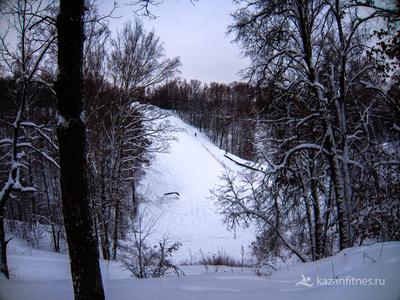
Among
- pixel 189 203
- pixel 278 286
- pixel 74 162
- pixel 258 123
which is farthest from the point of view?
pixel 189 203

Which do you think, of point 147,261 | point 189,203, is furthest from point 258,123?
point 189,203

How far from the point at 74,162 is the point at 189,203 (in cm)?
2258

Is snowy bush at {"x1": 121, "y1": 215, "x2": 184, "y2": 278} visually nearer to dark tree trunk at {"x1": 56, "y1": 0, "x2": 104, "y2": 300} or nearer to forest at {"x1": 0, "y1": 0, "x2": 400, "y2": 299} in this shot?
forest at {"x1": 0, "y1": 0, "x2": 400, "y2": 299}

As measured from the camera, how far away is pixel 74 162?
101 inches

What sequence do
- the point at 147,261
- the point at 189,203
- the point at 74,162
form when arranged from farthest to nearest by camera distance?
the point at 189,203 → the point at 147,261 → the point at 74,162

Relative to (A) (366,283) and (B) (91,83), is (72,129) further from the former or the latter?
(B) (91,83)

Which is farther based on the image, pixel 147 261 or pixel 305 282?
pixel 147 261

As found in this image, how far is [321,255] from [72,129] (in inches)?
324

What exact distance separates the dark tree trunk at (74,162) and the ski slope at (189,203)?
881 cm

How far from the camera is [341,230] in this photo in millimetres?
5465

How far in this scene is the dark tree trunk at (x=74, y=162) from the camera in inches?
99.5

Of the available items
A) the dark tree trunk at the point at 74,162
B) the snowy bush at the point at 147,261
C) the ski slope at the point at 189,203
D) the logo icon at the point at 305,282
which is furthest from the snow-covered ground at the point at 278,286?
the ski slope at the point at 189,203

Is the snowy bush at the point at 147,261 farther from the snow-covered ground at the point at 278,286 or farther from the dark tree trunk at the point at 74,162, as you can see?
the dark tree trunk at the point at 74,162

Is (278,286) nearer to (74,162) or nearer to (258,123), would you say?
(74,162)
